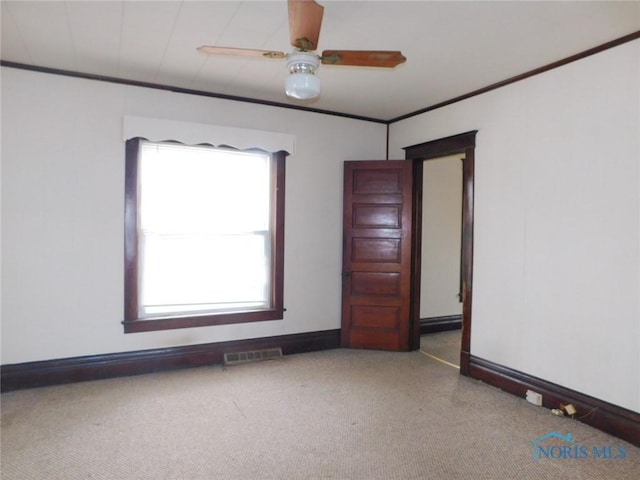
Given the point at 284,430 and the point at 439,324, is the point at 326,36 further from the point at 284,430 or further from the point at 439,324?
the point at 439,324

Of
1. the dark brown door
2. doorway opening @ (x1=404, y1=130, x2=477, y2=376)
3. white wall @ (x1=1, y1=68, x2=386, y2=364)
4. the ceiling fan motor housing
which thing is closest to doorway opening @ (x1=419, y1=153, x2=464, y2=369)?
doorway opening @ (x1=404, y1=130, x2=477, y2=376)

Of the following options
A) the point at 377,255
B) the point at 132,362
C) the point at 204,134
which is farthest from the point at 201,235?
the point at 377,255

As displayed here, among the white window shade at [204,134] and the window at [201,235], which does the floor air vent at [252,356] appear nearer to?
the window at [201,235]

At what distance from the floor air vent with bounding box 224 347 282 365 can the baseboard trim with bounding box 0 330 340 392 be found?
6 centimetres

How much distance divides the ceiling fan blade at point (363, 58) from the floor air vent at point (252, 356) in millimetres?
2787

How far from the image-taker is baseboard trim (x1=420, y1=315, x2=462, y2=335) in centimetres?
519

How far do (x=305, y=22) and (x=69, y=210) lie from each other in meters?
2.56

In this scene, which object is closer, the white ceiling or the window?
the white ceiling

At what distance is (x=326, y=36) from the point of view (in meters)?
2.64

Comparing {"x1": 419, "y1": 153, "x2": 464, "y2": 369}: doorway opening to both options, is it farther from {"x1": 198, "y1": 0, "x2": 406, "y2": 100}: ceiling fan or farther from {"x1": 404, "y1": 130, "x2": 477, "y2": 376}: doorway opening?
{"x1": 198, "y1": 0, "x2": 406, "y2": 100}: ceiling fan

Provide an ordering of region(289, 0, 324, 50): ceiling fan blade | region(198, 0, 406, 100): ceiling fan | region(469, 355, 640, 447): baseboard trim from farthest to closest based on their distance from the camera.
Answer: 1. region(469, 355, 640, 447): baseboard trim
2. region(198, 0, 406, 100): ceiling fan
3. region(289, 0, 324, 50): ceiling fan blade

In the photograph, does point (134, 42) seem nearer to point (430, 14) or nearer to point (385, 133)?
point (430, 14)

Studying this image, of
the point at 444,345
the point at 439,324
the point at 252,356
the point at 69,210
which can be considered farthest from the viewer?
the point at 439,324

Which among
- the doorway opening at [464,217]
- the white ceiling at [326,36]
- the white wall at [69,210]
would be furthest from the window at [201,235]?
the doorway opening at [464,217]
